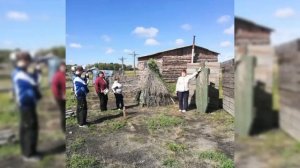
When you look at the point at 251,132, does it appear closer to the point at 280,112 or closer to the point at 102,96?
the point at 280,112

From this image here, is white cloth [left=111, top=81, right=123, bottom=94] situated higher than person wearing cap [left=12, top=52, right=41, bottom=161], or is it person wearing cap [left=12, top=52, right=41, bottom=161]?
person wearing cap [left=12, top=52, right=41, bottom=161]

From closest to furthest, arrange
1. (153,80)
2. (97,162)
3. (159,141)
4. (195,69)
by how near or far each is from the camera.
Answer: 1. (97,162)
2. (159,141)
3. (195,69)
4. (153,80)

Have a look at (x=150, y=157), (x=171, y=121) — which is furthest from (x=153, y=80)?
(x=150, y=157)

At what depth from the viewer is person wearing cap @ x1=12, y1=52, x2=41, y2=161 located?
0.82 meters

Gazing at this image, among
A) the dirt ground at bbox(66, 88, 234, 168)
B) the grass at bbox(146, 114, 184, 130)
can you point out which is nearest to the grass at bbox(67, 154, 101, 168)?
the dirt ground at bbox(66, 88, 234, 168)

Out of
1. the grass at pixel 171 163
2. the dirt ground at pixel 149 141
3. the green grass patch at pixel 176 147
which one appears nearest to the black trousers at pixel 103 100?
the dirt ground at pixel 149 141

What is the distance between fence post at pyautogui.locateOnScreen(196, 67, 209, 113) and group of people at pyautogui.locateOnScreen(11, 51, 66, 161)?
6751 mm

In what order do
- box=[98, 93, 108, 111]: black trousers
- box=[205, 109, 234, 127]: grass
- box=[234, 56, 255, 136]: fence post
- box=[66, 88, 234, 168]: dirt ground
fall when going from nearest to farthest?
box=[234, 56, 255, 136]: fence post, box=[66, 88, 234, 168]: dirt ground, box=[205, 109, 234, 127]: grass, box=[98, 93, 108, 111]: black trousers

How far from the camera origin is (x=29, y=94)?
838 millimetres

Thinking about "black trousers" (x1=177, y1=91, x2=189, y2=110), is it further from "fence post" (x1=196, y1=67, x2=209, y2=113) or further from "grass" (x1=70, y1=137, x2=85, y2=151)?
"grass" (x1=70, y1=137, x2=85, y2=151)

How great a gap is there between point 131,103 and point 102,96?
1916 millimetres

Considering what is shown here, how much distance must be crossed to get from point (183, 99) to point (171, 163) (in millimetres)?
3922

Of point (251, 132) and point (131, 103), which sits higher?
point (251, 132)

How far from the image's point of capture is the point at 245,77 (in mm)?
929
